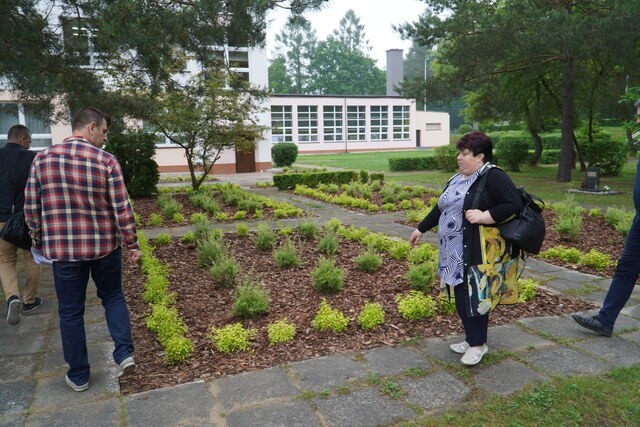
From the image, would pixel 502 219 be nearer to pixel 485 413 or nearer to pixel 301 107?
pixel 485 413

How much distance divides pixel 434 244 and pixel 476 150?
438cm

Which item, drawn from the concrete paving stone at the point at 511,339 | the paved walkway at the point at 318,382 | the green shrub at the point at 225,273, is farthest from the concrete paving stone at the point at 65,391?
the concrete paving stone at the point at 511,339

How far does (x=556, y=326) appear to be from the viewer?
14.4 feet

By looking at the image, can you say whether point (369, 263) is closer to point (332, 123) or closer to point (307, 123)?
point (307, 123)

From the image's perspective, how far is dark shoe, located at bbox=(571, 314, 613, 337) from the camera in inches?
163

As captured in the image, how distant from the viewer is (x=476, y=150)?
3480 mm

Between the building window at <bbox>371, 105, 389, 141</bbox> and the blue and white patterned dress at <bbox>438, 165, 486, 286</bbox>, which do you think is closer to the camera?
the blue and white patterned dress at <bbox>438, 165, 486, 286</bbox>

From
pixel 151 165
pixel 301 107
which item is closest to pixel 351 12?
pixel 301 107

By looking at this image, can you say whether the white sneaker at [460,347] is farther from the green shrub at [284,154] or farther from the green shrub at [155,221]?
the green shrub at [284,154]

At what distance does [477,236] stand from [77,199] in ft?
8.66

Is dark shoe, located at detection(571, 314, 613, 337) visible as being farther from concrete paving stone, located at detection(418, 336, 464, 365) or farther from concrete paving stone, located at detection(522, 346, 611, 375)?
concrete paving stone, located at detection(418, 336, 464, 365)

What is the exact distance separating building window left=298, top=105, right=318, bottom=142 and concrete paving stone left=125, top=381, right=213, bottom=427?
44.1m

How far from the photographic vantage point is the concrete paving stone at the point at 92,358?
3719 mm

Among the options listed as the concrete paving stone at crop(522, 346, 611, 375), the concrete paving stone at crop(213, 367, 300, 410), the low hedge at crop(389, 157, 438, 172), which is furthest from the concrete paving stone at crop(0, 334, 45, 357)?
the low hedge at crop(389, 157, 438, 172)
